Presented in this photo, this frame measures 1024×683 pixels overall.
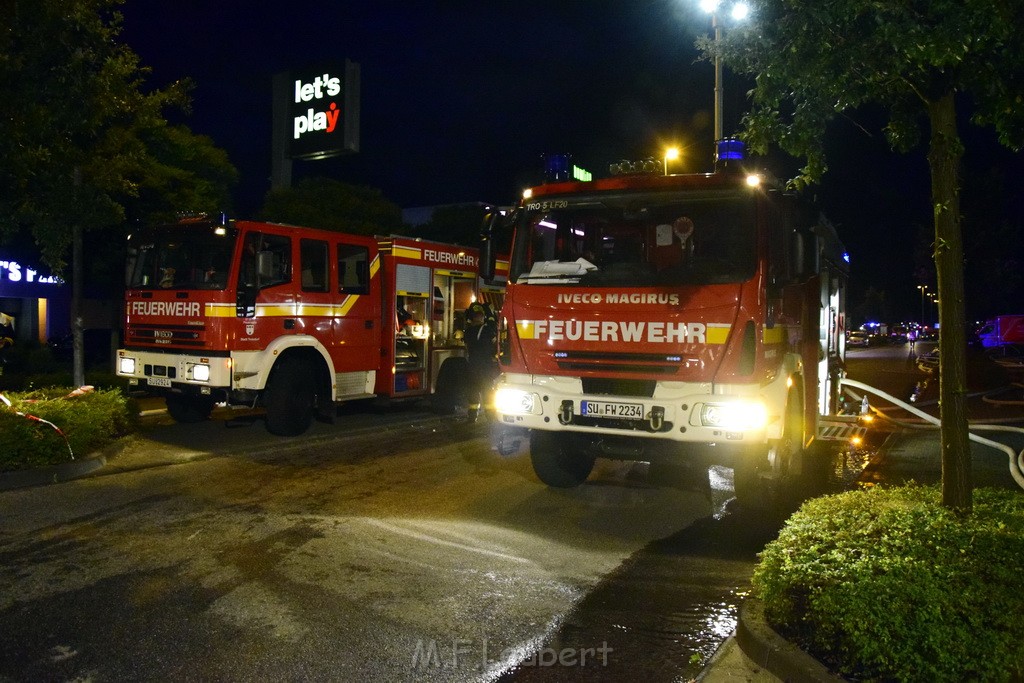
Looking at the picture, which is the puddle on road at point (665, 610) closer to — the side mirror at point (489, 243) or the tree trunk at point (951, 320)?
the tree trunk at point (951, 320)

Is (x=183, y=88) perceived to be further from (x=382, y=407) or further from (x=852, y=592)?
(x=852, y=592)

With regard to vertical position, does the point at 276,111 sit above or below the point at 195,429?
above

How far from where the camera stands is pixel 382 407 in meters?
14.6

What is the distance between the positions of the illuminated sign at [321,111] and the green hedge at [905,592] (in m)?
22.1

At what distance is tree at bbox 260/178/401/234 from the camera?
66.4 feet

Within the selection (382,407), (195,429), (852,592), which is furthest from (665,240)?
(382,407)

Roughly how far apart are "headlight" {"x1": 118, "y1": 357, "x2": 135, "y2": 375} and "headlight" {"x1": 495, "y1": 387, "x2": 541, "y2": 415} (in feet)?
19.6

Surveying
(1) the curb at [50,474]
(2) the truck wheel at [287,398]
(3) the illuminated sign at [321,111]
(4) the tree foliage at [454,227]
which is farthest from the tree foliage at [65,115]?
(4) the tree foliage at [454,227]

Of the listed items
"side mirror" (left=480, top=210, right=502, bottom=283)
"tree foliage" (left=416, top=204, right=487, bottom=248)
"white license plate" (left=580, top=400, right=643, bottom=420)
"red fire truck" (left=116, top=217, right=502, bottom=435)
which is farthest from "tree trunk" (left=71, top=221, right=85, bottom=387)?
"tree foliage" (left=416, top=204, right=487, bottom=248)

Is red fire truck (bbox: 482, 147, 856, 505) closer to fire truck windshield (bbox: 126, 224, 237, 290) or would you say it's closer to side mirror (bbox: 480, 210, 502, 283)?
side mirror (bbox: 480, 210, 502, 283)

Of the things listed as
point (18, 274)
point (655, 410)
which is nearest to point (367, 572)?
→ point (655, 410)

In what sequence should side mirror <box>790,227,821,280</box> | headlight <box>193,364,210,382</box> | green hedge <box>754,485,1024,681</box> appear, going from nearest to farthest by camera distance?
green hedge <box>754,485,1024,681</box> → side mirror <box>790,227,821,280</box> → headlight <box>193,364,210,382</box>

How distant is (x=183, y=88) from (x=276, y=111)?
51.2ft

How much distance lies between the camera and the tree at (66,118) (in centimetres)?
895
